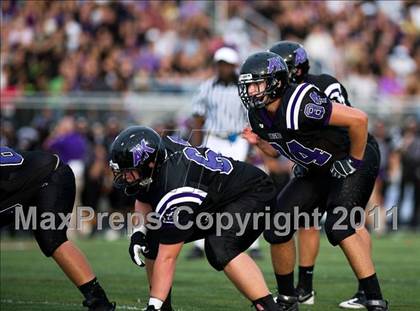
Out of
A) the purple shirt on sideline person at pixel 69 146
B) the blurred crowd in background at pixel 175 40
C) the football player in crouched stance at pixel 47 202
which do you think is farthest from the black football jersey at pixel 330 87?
the blurred crowd in background at pixel 175 40

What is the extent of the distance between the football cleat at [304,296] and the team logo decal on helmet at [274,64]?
1.88 metres

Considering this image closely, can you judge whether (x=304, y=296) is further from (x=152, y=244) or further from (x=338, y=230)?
(x=152, y=244)

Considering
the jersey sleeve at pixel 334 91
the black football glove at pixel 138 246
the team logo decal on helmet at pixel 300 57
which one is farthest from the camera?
the team logo decal on helmet at pixel 300 57

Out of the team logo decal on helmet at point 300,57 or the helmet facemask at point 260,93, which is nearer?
the helmet facemask at point 260,93

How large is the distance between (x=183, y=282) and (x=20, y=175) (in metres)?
2.72

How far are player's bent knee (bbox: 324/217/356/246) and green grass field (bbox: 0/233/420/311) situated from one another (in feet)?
2.59

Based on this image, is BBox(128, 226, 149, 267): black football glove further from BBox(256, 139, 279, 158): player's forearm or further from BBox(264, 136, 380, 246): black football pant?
BBox(256, 139, 279, 158): player's forearm

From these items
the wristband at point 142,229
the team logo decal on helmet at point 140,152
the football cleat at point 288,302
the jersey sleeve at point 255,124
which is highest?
the jersey sleeve at point 255,124

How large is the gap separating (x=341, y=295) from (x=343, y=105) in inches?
79.7

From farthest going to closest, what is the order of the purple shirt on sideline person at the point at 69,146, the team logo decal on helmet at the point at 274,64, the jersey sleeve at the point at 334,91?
the purple shirt on sideline person at the point at 69,146
the jersey sleeve at the point at 334,91
the team logo decal on helmet at the point at 274,64

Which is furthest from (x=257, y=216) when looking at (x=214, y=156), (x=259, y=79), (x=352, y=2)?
(x=352, y=2)

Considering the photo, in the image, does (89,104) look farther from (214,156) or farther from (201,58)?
(214,156)

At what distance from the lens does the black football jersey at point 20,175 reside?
6.18 meters

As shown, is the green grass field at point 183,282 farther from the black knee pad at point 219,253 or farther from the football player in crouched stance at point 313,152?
the black knee pad at point 219,253
